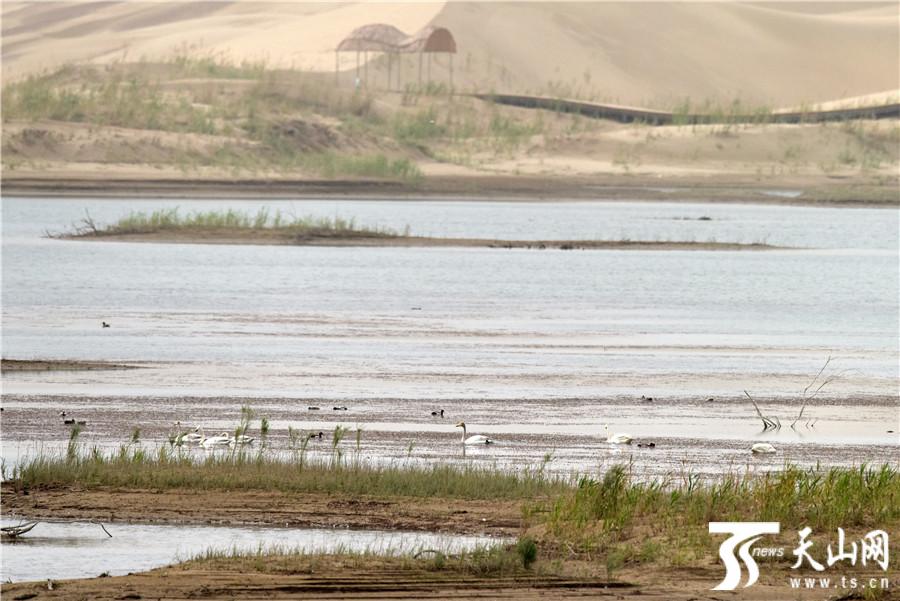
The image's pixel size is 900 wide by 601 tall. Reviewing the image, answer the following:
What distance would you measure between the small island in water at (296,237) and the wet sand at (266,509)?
3248 cm

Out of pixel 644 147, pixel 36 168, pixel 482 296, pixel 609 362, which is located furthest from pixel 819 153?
pixel 609 362

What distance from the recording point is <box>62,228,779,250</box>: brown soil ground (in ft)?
151

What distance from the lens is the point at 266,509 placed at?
42.7ft

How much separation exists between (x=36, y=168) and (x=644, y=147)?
28.3m

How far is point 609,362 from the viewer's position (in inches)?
949

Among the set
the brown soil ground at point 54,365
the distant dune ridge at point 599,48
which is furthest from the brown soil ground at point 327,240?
the distant dune ridge at point 599,48

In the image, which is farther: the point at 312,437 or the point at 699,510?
the point at 312,437

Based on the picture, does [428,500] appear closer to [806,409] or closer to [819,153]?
[806,409]

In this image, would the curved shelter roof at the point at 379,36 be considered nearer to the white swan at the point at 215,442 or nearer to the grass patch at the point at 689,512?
the white swan at the point at 215,442

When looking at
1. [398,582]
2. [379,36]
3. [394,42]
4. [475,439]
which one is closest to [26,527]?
[398,582]

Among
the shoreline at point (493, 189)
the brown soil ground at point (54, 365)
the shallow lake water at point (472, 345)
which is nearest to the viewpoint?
the shallow lake water at point (472, 345)

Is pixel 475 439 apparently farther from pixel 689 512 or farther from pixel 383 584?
pixel 383 584

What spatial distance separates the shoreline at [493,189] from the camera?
6222 cm

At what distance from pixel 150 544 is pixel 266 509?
4.28 ft
